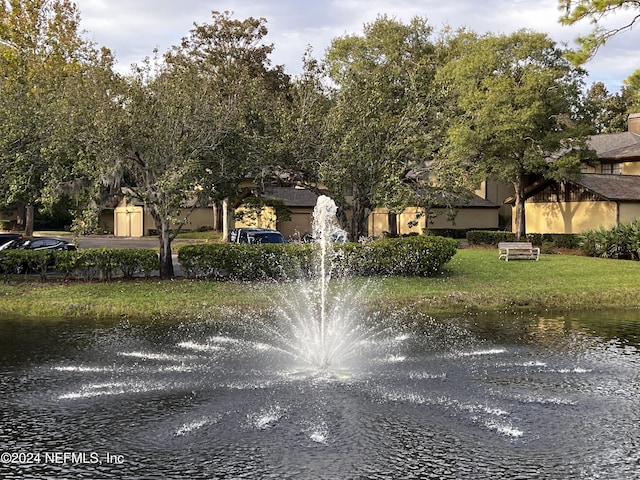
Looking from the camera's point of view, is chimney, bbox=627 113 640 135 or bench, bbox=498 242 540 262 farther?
chimney, bbox=627 113 640 135

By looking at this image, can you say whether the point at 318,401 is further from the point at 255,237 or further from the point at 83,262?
the point at 255,237

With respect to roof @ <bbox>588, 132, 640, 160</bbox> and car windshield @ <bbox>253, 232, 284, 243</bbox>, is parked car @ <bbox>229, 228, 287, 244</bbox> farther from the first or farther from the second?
roof @ <bbox>588, 132, 640, 160</bbox>

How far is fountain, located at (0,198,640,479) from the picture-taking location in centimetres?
905

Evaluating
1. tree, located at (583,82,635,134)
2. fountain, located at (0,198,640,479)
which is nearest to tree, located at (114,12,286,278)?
fountain, located at (0,198,640,479)

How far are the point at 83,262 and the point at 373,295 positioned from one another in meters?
10.7

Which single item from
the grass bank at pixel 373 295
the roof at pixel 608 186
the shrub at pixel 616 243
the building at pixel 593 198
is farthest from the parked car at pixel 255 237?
the roof at pixel 608 186

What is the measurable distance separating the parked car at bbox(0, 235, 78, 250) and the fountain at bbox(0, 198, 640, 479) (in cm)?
1076

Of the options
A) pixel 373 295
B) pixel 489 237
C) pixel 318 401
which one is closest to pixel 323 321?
pixel 318 401

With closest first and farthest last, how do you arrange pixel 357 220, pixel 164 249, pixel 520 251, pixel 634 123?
pixel 164 249, pixel 357 220, pixel 520 251, pixel 634 123

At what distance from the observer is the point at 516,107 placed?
43281mm

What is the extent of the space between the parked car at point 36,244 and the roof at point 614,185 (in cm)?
3244

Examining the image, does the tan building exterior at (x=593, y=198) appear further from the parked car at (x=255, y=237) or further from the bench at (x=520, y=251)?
the parked car at (x=255, y=237)

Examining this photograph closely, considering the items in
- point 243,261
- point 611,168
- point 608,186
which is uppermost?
point 611,168

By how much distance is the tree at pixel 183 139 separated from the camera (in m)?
24.6
